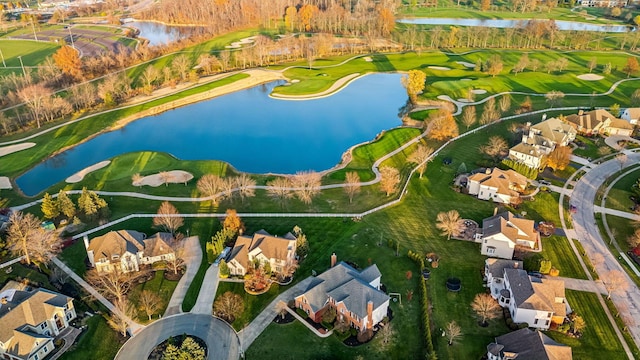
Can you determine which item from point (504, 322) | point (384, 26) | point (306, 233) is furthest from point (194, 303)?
point (384, 26)

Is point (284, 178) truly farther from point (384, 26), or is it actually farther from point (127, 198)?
point (384, 26)

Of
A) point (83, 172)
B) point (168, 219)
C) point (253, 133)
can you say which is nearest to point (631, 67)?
A: point (253, 133)

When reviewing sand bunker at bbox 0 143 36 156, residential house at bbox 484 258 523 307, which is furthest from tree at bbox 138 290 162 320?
sand bunker at bbox 0 143 36 156

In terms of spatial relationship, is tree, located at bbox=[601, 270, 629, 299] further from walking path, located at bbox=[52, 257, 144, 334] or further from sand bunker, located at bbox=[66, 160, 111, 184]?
sand bunker, located at bbox=[66, 160, 111, 184]

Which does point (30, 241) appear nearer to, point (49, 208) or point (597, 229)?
point (49, 208)

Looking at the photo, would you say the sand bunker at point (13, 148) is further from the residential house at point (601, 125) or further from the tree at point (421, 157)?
the residential house at point (601, 125)
